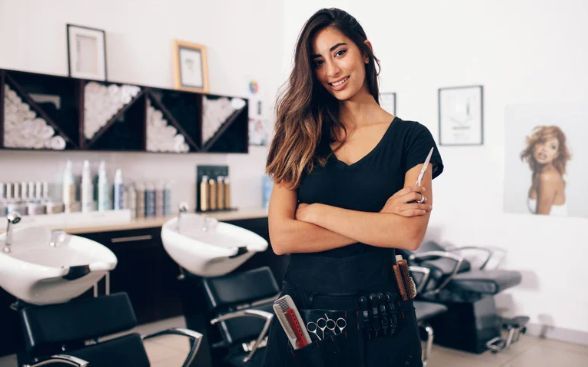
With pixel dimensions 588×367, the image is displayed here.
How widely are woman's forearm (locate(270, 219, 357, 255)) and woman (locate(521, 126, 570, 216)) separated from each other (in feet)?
9.16

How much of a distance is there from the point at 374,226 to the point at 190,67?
3017 mm

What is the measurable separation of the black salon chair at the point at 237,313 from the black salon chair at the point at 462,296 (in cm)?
116

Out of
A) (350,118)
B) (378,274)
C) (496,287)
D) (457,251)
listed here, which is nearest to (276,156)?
(350,118)

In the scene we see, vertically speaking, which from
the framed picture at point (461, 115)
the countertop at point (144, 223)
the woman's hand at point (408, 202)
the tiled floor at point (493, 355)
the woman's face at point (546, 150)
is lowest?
the tiled floor at point (493, 355)

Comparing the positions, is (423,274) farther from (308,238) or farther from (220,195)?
(308,238)

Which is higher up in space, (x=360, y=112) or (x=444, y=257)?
(x=360, y=112)

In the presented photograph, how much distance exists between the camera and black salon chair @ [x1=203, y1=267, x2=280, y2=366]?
2.29 m

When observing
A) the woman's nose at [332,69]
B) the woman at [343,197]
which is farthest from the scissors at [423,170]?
the woman's nose at [332,69]

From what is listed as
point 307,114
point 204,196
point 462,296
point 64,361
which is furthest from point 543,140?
point 64,361

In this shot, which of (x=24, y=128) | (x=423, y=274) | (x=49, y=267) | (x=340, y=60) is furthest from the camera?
(x=423, y=274)

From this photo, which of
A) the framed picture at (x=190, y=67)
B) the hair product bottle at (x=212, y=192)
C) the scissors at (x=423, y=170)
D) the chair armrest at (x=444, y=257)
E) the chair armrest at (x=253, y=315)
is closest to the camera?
the scissors at (x=423, y=170)

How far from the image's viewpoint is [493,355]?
324cm

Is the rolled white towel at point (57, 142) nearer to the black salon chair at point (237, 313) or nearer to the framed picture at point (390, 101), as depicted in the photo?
the black salon chair at point (237, 313)

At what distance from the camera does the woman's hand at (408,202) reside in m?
1.13
